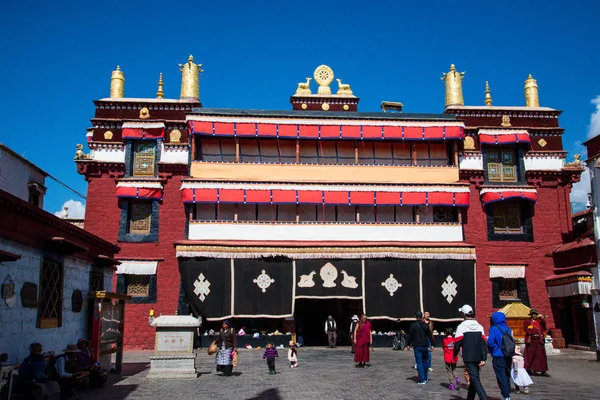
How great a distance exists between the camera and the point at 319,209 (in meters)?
26.2

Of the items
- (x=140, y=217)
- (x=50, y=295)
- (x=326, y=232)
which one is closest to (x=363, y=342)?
(x=50, y=295)

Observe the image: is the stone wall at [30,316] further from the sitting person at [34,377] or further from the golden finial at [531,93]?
the golden finial at [531,93]

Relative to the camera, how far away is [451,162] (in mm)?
27188

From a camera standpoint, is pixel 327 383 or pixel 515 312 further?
pixel 515 312

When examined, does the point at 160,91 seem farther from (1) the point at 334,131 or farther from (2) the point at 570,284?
(2) the point at 570,284

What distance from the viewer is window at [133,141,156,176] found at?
2638 centimetres

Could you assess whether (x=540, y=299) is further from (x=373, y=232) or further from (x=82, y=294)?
(x=82, y=294)

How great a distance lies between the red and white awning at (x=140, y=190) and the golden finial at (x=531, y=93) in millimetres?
18364

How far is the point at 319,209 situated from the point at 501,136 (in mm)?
8996

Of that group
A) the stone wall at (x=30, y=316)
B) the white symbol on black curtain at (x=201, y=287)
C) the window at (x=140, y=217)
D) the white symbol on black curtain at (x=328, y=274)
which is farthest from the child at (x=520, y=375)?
the window at (x=140, y=217)

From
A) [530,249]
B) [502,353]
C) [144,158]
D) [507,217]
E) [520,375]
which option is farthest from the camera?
[507,217]

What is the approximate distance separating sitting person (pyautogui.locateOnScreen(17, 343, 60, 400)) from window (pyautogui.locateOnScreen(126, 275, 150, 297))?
14.2m

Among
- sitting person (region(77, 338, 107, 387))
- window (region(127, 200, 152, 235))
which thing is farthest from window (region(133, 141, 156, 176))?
sitting person (region(77, 338, 107, 387))

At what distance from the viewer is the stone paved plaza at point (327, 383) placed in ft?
40.1
